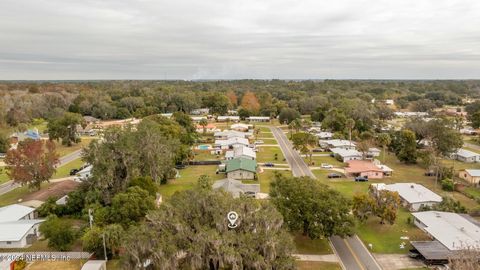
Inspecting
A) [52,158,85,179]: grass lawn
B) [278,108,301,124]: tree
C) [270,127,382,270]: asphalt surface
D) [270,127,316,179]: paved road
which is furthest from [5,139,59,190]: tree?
[278,108,301,124]: tree

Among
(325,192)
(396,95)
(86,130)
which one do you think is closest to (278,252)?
(325,192)

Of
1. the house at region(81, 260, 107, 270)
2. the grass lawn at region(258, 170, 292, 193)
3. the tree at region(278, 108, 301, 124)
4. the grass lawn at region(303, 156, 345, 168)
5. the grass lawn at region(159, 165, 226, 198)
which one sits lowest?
the grass lawn at region(159, 165, 226, 198)

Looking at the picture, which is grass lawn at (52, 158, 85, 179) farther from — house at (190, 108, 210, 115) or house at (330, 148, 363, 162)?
house at (190, 108, 210, 115)

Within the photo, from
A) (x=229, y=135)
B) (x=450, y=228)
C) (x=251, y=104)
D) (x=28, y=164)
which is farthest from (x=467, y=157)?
(x=251, y=104)

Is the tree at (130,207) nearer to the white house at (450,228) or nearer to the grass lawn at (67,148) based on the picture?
the white house at (450,228)

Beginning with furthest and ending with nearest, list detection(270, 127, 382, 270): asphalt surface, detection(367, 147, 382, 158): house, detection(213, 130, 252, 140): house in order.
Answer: detection(213, 130, 252, 140): house, detection(367, 147, 382, 158): house, detection(270, 127, 382, 270): asphalt surface

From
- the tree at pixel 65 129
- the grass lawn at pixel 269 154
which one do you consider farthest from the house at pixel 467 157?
the tree at pixel 65 129

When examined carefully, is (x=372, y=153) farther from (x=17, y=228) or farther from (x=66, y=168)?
(x=17, y=228)
